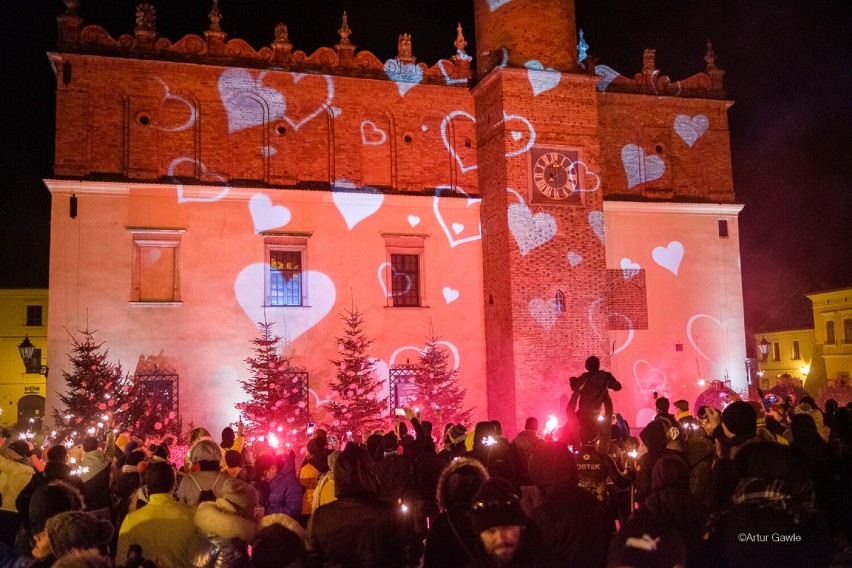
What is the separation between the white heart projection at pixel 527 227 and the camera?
22453 millimetres

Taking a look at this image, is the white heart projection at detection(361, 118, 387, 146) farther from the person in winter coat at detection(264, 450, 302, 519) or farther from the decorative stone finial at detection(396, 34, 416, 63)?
the person in winter coat at detection(264, 450, 302, 519)

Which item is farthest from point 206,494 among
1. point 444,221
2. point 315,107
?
point 315,107

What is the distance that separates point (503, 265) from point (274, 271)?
6561mm

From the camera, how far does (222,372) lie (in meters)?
21.6

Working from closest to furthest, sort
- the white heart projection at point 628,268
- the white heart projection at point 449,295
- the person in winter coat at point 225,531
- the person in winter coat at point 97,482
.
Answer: the person in winter coat at point 225,531 < the person in winter coat at point 97,482 < the white heart projection at point 449,295 < the white heart projection at point 628,268

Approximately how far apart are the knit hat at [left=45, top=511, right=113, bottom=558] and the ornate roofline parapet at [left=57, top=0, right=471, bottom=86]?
19.9m

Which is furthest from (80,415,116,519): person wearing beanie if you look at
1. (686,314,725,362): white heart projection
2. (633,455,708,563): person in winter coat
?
(686,314,725,362): white heart projection

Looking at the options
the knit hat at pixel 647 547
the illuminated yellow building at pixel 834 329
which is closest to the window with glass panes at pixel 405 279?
the knit hat at pixel 647 547

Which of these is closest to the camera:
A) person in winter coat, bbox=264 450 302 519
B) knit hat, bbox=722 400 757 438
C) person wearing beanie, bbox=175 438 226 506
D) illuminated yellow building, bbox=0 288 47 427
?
knit hat, bbox=722 400 757 438

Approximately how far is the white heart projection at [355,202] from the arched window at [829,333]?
107ft

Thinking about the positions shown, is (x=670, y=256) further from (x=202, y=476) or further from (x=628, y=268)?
(x=202, y=476)

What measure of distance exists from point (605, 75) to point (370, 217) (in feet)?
30.4

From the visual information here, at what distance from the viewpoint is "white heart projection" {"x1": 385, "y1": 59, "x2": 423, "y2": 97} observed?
79.0ft

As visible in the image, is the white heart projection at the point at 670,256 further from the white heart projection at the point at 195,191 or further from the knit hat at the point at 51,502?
the knit hat at the point at 51,502
